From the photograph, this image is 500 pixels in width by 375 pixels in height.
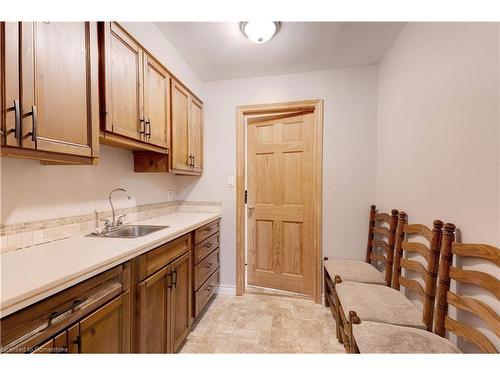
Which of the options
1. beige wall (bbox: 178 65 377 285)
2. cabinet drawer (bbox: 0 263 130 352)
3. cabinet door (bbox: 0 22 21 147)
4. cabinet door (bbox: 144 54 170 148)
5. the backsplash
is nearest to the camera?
cabinet drawer (bbox: 0 263 130 352)

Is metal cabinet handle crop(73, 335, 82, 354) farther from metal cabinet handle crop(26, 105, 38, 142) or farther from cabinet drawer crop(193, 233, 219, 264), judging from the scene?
cabinet drawer crop(193, 233, 219, 264)

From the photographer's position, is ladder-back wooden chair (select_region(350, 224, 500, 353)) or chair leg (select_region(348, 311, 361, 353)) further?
chair leg (select_region(348, 311, 361, 353))

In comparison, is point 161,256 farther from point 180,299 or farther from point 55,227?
point 55,227

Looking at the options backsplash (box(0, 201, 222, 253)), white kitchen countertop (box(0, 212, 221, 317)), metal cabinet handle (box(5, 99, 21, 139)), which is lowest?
white kitchen countertop (box(0, 212, 221, 317))

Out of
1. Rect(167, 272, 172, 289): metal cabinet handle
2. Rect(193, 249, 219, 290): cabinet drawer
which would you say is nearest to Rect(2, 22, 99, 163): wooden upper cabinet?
Rect(167, 272, 172, 289): metal cabinet handle

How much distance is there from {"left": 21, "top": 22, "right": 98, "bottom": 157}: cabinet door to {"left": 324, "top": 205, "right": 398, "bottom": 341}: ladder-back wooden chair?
1891 millimetres

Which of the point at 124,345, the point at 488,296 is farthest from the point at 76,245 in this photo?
the point at 488,296

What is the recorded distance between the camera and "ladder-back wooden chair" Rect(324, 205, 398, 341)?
5.46ft

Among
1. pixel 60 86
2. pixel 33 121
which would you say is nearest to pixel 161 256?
pixel 33 121

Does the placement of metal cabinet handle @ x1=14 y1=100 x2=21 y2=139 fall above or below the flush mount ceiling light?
below

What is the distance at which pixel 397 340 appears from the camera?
0.98 m

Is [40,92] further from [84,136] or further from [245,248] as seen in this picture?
[245,248]

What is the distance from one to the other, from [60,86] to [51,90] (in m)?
0.05
